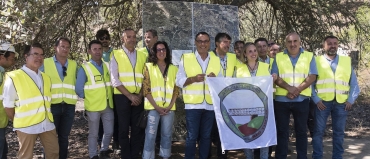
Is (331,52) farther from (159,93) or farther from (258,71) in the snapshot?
(159,93)

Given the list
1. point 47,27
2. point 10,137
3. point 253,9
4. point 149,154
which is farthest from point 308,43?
point 10,137

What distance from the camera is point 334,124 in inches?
212

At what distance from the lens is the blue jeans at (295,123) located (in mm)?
5164

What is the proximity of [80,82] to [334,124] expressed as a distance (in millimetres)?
3801

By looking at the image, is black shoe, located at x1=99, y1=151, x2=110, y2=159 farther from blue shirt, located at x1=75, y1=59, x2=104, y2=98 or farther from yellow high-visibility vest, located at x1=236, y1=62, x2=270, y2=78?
yellow high-visibility vest, located at x1=236, y1=62, x2=270, y2=78

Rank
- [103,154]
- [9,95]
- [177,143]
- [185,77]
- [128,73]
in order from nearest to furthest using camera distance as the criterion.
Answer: [9,95], [185,77], [128,73], [103,154], [177,143]

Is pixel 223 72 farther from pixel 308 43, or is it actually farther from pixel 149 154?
pixel 308 43

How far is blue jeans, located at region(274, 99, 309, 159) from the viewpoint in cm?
516

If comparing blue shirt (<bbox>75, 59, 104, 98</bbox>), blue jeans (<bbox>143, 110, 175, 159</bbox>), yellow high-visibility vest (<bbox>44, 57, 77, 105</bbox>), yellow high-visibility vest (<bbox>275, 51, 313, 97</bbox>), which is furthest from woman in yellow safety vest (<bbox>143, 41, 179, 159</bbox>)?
yellow high-visibility vest (<bbox>275, 51, 313, 97</bbox>)

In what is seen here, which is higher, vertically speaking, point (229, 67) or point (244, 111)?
point (229, 67)

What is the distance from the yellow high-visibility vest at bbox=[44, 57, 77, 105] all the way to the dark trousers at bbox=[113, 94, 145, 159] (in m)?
0.62

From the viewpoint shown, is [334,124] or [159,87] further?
[334,124]

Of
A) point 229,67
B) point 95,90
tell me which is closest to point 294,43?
point 229,67

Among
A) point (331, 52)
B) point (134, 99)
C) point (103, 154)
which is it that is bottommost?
point (103, 154)
